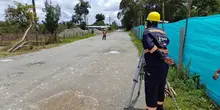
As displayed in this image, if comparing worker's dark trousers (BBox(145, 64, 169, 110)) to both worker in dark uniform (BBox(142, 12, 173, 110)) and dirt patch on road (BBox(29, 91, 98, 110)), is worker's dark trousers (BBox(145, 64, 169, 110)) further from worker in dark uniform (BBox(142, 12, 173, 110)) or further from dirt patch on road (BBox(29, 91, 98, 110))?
dirt patch on road (BBox(29, 91, 98, 110))

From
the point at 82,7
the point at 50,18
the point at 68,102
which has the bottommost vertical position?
the point at 68,102

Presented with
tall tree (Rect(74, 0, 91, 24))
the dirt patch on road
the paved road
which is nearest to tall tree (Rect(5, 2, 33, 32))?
the paved road

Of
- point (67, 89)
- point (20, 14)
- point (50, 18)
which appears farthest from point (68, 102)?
point (50, 18)

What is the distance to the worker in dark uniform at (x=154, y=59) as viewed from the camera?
3020 millimetres

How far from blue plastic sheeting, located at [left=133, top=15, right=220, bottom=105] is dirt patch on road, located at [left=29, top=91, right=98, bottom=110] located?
2.24 m

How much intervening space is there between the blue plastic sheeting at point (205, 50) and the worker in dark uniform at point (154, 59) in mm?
1036

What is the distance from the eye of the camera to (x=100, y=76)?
20.6 feet

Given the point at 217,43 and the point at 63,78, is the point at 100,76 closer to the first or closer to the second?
the point at 63,78

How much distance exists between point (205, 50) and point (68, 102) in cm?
301

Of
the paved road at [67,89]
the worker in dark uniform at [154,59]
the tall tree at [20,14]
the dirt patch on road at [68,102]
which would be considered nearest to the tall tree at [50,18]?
the tall tree at [20,14]

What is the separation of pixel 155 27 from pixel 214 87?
1548 mm

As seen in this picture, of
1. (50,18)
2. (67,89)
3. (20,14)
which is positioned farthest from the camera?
(50,18)

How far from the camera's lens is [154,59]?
3100 mm

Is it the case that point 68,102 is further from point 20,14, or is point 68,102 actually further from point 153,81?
point 20,14
